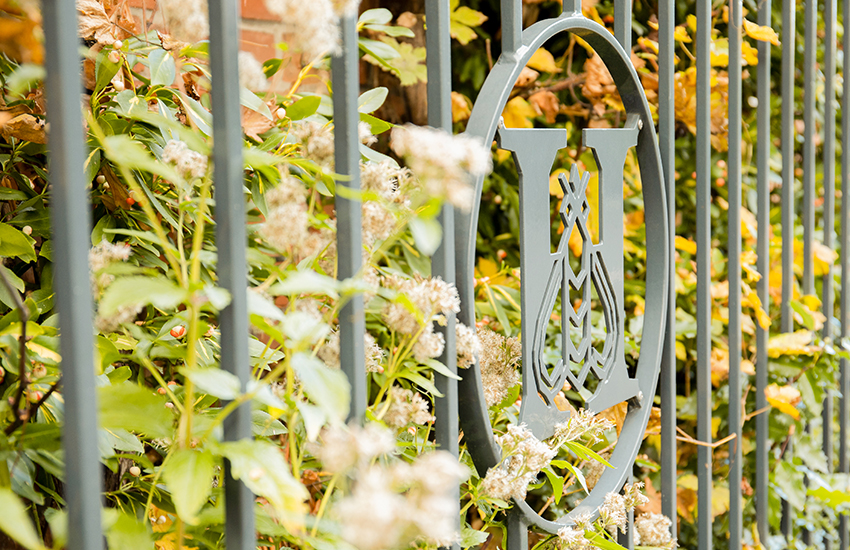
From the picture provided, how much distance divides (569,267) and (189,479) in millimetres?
618

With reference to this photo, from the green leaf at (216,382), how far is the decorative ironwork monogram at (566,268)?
46cm

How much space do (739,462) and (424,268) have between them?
703mm

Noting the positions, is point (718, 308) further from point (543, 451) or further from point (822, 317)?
point (543, 451)

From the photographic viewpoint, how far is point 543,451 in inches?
30.5

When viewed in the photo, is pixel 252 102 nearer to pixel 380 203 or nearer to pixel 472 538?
pixel 380 203

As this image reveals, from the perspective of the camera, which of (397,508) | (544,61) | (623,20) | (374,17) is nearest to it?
(397,508)

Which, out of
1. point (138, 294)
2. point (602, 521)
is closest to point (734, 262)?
point (602, 521)

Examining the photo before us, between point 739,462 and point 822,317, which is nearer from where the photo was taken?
point 739,462

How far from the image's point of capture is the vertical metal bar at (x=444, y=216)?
2.40 ft

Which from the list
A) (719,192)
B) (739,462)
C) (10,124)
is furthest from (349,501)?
(719,192)

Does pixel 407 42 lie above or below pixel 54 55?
above

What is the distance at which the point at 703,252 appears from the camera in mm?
1224

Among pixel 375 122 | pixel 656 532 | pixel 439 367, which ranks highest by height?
pixel 375 122

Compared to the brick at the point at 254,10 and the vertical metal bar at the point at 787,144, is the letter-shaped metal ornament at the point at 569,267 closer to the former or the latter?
the vertical metal bar at the point at 787,144
